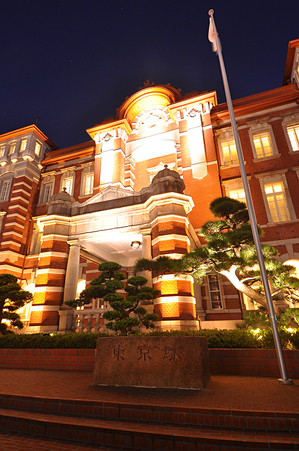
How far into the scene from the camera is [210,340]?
704 centimetres

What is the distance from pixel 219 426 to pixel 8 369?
7.09 metres

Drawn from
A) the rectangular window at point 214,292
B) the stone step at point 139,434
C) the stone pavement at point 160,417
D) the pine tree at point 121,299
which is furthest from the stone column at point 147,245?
the stone step at point 139,434

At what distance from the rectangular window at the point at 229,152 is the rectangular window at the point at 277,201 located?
289 centimetres

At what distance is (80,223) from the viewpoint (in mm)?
12656

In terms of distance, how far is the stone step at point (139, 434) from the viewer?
3.01 m

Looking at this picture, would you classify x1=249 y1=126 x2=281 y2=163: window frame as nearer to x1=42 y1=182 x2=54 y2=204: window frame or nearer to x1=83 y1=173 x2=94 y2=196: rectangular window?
x1=83 y1=173 x2=94 y2=196: rectangular window

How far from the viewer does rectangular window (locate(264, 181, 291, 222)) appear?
597 inches

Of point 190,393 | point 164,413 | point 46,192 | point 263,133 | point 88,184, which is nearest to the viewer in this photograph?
point 164,413

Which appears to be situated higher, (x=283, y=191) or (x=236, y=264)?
(x=283, y=191)

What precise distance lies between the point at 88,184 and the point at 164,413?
764 inches

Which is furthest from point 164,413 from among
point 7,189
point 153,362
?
point 7,189

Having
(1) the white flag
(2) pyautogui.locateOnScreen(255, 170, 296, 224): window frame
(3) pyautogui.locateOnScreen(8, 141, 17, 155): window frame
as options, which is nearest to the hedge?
(1) the white flag

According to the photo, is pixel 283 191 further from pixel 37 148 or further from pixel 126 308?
pixel 37 148

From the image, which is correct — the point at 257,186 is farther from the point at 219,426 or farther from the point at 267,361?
the point at 219,426
